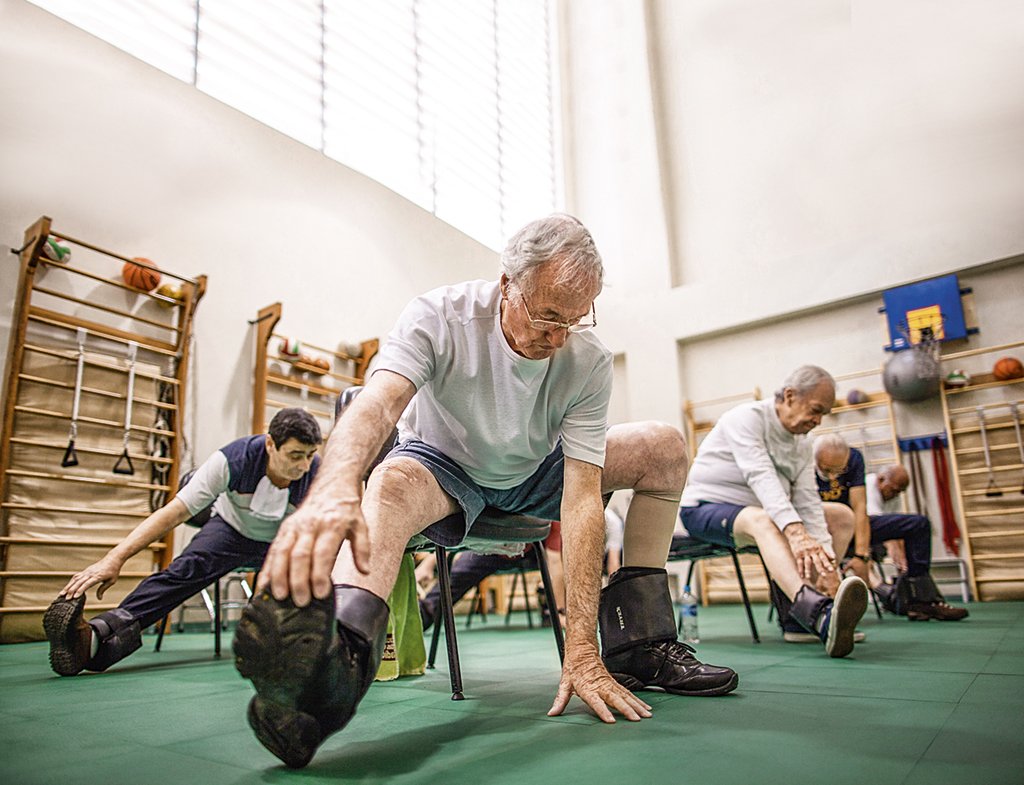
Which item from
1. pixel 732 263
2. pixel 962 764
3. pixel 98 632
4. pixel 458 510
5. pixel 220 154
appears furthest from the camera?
pixel 732 263

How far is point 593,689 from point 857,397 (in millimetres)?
5450

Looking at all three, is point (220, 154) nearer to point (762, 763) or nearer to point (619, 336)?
point (619, 336)

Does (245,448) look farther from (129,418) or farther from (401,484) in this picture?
(129,418)

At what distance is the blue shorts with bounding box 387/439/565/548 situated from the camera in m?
1.51

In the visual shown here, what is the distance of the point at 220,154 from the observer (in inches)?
203

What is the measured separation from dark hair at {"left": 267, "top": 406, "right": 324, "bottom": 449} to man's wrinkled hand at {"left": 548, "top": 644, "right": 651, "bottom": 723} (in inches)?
59.1

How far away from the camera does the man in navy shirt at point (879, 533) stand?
139 inches

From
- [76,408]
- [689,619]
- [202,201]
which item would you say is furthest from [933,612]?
[202,201]

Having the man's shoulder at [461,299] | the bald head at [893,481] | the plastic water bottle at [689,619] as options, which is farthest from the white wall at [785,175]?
the man's shoulder at [461,299]

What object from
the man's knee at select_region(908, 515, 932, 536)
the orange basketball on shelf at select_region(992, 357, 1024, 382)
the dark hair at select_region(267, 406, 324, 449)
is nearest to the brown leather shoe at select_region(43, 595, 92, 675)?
the dark hair at select_region(267, 406, 324, 449)

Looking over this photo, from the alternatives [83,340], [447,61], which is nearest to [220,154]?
[83,340]

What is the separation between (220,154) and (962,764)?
18.0 ft

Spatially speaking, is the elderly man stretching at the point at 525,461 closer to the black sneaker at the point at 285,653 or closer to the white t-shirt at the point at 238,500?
the black sneaker at the point at 285,653

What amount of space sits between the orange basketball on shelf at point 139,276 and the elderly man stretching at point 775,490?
11.5 ft
